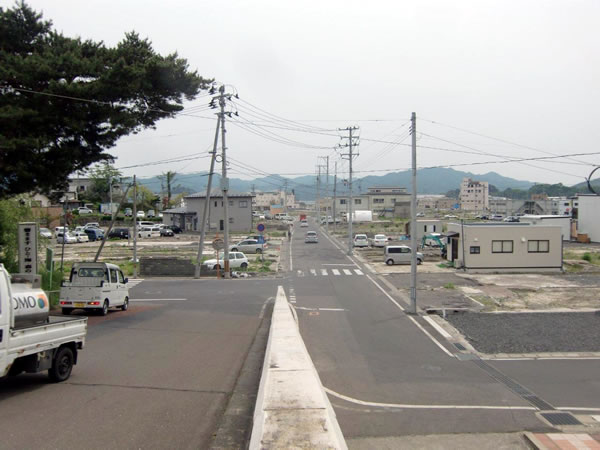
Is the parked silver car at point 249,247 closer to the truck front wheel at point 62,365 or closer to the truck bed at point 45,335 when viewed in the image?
the truck bed at point 45,335

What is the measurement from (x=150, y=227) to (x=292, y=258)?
34388 millimetres

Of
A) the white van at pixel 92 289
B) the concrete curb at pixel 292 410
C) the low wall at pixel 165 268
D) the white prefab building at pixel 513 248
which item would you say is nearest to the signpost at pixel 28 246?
the white van at pixel 92 289

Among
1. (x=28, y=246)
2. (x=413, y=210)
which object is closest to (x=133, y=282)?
(x=28, y=246)

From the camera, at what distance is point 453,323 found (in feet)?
67.9

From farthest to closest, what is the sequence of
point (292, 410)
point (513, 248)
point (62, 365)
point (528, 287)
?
1. point (513, 248)
2. point (528, 287)
3. point (62, 365)
4. point (292, 410)

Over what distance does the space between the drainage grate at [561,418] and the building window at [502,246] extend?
31.7 meters

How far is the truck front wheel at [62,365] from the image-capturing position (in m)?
9.79

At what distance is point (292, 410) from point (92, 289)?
1591 cm

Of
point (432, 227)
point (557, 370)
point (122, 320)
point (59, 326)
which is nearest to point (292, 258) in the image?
point (432, 227)

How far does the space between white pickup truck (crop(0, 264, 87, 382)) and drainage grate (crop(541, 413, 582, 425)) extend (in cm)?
893

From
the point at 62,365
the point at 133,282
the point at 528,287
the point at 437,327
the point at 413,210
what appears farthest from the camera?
the point at 133,282

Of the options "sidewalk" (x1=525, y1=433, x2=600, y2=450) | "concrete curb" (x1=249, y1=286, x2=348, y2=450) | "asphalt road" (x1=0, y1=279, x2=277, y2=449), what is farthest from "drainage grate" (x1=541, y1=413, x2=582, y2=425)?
"asphalt road" (x1=0, y1=279, x2=277, y2=449)

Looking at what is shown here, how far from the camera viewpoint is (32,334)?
896 cm

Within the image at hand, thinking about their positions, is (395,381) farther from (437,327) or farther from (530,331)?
(530,331)
